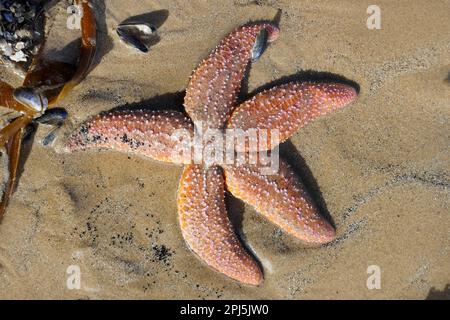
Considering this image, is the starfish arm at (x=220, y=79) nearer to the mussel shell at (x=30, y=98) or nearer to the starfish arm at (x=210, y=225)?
the starfish arm at (x=210, y=225)

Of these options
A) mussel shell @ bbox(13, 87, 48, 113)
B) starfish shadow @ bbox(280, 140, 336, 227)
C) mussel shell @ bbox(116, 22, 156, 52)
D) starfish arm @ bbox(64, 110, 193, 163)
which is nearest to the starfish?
starfish arm @ bbox(64, 110, 193, 163)

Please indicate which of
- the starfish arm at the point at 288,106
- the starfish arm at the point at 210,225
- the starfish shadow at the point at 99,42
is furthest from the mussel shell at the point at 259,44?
the starfish shadow at the point at 99,42

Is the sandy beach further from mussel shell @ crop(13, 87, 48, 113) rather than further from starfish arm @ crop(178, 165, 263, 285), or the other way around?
mussel shell @ crop(13, 87, 48, 113)

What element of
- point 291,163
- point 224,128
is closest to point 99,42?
point 224,128

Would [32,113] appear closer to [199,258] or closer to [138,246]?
[138,246]

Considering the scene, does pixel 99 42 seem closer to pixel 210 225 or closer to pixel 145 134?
pixel 145 134
